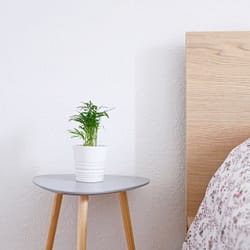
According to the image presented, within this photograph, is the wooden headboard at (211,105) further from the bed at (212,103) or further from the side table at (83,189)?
the side table at (83,189)

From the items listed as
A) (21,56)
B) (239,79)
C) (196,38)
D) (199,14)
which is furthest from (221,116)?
(21,56)

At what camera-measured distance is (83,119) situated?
128cm

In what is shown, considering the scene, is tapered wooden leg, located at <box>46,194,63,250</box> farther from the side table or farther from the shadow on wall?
the shadow on wall

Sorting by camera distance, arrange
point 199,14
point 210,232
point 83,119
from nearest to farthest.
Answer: point 210,232 < point 83,119 < point 199,14

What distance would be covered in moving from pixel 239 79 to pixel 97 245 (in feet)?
2.45

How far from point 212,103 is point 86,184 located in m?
0.48

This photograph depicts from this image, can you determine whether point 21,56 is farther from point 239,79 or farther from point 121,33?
point 239,79

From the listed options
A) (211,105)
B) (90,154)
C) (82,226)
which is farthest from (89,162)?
(211,105)

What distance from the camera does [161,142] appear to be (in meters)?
1.46

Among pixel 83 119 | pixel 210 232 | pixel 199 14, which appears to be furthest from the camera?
pixel 199 14

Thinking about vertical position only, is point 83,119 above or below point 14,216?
above

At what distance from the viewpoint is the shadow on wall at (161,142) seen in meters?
1.45

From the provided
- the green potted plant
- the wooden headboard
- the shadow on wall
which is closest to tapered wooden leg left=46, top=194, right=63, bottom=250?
the green potted plant

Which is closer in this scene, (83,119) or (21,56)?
(83,119)
